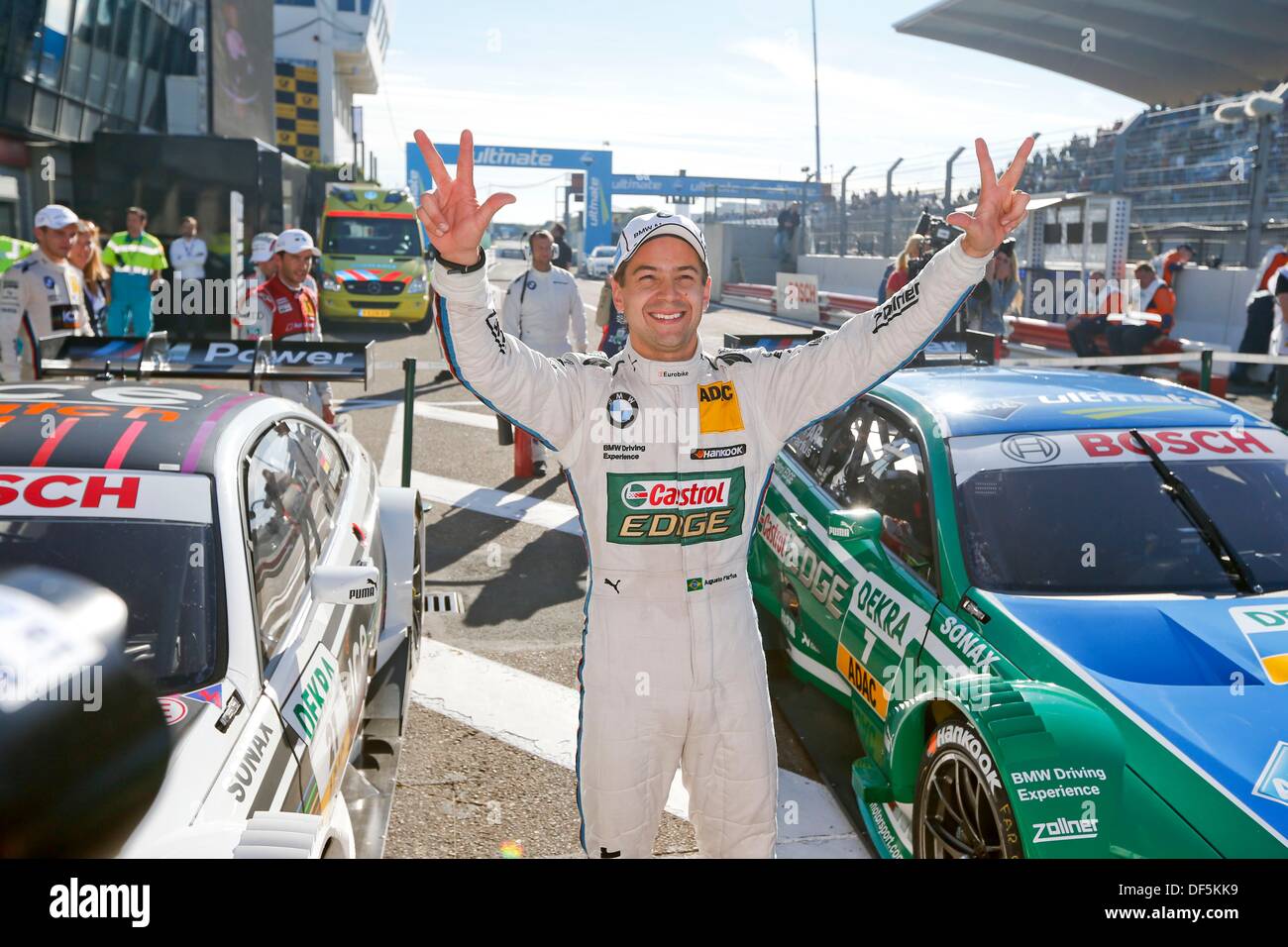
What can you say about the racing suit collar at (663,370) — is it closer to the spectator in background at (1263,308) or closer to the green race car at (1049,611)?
the green race car at (1049,611)

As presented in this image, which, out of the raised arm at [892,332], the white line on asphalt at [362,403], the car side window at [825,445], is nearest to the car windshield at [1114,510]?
the car side window at [825,445]

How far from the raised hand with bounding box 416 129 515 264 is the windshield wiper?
8.32 feet

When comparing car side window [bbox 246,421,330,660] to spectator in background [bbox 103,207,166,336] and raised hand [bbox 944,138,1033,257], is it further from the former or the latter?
spectator in background [bbox 103,207,166,336]

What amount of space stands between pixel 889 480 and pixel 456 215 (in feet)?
7.44

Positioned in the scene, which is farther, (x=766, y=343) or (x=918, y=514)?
(x=766, y=343)

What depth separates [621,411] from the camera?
2689 mm

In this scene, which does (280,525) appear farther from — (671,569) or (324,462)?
(671,569)

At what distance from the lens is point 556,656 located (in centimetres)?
525

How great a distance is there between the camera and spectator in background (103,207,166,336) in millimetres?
11375

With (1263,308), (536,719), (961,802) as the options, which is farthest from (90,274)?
(1263,308)
